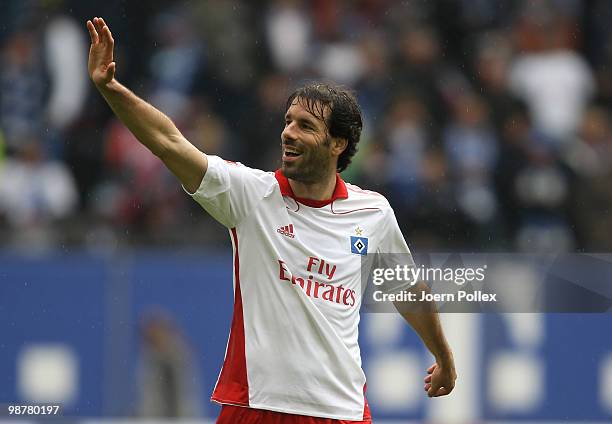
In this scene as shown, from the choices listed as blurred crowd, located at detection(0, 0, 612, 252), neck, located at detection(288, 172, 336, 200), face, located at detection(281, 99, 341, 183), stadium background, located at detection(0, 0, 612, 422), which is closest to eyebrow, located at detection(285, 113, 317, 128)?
face, located at detection(281, 99, 341, 183)

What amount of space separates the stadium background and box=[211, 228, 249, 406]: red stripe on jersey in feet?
11.9

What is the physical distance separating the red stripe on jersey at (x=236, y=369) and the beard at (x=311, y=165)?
327mm

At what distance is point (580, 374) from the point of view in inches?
361

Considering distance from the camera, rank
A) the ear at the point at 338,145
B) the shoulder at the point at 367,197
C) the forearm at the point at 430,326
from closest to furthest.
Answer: the ear at the point at 338,145
the shoulder at the point at 367,197
the forearm at the point at 430,326

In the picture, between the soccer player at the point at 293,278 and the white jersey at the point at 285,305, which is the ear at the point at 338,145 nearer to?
the soccer player at the point at 293,278

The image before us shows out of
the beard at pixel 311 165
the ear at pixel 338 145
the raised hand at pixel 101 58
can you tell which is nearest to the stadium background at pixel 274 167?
the ear at pixel 338 145

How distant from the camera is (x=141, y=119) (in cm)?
485

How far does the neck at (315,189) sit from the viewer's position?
536 centimetres

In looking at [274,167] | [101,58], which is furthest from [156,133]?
[274,167]

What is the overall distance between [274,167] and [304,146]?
612 cm

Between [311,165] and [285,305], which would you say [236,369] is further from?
[311,165]

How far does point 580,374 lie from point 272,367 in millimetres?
4516

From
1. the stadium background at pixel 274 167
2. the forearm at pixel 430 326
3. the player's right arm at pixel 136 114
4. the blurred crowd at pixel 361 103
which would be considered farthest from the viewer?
the blurred crowd at pixel 361 103

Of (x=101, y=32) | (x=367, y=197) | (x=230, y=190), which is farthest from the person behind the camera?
(x=367, y=197)
